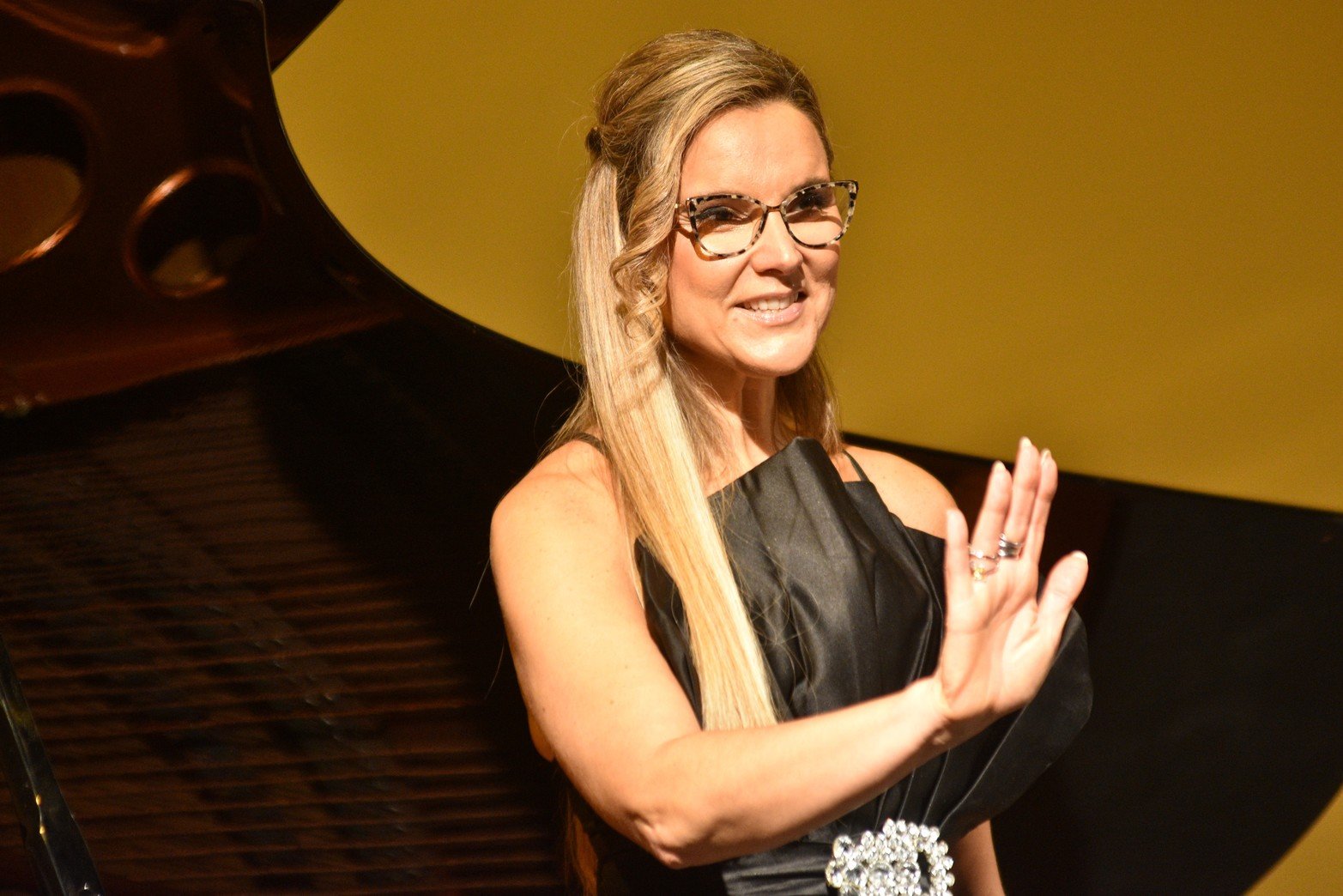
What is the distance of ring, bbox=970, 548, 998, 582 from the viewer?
92cm

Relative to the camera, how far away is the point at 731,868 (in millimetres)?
1189

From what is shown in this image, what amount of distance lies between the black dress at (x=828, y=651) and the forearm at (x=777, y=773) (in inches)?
7.3

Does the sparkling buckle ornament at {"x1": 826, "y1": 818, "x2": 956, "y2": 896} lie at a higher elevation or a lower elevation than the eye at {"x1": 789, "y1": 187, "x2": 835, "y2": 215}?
lower

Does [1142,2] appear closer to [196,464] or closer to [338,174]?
[338,174]

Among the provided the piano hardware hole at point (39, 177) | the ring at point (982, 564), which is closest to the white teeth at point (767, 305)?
the ring at point (982, 564)

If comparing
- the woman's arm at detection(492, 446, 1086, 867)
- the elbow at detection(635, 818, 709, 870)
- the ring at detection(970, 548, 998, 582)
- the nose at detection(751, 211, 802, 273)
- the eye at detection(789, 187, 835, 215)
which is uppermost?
the eye at detection(789, 187, 835, 215)

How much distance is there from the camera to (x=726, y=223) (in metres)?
1.26

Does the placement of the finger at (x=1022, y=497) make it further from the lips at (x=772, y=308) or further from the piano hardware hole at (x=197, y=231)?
the piano hardware hole at (x=197, y=231)

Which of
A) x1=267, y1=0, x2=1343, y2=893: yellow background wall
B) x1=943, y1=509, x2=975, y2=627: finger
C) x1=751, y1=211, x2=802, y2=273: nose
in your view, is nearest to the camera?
x1=943, y1=509, x2=975, y2=627: finger

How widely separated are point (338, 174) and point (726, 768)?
1608 millimetres

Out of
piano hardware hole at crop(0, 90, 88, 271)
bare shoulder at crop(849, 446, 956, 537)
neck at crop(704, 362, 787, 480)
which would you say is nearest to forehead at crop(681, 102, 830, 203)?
neck at crop(704, 362, 787, 480)

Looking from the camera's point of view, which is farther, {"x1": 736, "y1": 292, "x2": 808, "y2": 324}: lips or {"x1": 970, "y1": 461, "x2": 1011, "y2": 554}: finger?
{"x1": 736, "y1": 292, "x2": 808, "y2": 324}: lips

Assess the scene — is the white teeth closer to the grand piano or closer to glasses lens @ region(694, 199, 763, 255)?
glasses lens @ region(694, 199, 763, 255)

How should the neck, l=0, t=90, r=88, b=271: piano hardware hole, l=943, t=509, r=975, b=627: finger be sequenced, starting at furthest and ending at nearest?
1. l=0, t=90, r=88, b=271: piano hardware hole
2. the neck
3. l=943, t=509, r=975, b=627: finger
